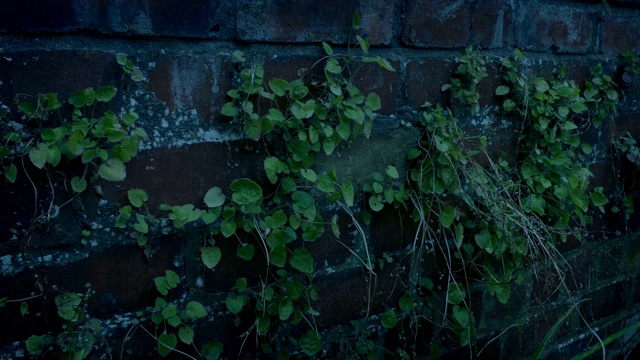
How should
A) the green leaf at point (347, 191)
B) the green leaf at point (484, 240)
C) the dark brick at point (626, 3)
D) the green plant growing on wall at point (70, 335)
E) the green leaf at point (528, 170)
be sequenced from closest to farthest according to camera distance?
the green plant growing on wall at point (70, 335) → the green leaf at point (347, 191) → the green leaf at point (484, 240) → the green leaf at point (528, 170) → the dark brick at point (626, 3)

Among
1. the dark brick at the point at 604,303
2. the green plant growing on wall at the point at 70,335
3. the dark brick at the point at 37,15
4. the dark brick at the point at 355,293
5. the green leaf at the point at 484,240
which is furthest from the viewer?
the dark brick at the point at 604,303

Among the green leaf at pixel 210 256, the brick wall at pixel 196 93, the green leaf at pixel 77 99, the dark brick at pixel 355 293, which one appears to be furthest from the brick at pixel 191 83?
the dark brick at pixel 355 293

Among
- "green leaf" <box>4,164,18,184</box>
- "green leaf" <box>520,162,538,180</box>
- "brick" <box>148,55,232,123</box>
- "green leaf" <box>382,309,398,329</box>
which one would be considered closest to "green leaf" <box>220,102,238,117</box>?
"brick" <box>148,55,232,123</box>

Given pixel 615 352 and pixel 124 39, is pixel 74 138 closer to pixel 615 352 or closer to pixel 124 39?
pixel 124 39

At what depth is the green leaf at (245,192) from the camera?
3.39ft

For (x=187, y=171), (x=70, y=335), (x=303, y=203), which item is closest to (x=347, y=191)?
(x=303, y=203)

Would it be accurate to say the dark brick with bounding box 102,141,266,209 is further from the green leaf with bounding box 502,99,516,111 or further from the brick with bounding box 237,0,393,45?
the green leaf with bounding box 502,99,516,111

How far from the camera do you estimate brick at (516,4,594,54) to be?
4.68ft

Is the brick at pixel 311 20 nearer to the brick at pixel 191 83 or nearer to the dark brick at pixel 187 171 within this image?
the brick at pixel 191 83

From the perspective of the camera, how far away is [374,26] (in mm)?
1177

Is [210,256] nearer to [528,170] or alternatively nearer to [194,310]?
[194,310]

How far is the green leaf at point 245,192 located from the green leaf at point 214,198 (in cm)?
2

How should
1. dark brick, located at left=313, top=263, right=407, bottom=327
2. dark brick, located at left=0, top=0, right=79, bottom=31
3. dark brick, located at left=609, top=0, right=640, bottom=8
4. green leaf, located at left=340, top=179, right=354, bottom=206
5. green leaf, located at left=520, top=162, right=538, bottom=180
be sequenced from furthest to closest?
dark brick, located at left=609, top=0, right=640, bottom=8, green leaf, located at left=520, top=162, right=538, bottom=180, dark brick, located at left=313, top=263, right=407, bottom=327, green leaf, located at left=340, top=179, right=354, bottom=206, dark brick, located at left=0, top=0, right=79, bottom=31

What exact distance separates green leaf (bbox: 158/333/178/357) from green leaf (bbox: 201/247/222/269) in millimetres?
141
